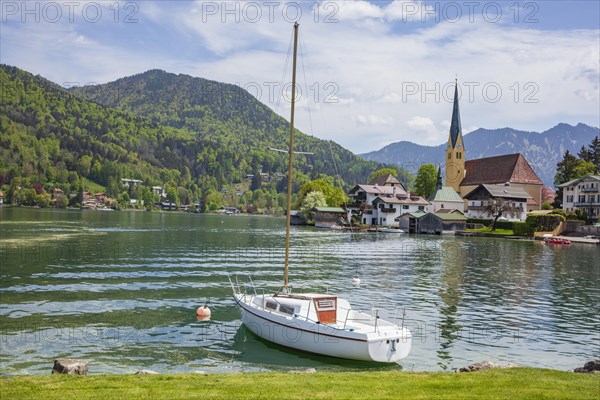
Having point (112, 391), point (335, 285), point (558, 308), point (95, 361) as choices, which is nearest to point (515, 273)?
point (558, 308)

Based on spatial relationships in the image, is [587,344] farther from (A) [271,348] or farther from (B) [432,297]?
(A) [271,348]

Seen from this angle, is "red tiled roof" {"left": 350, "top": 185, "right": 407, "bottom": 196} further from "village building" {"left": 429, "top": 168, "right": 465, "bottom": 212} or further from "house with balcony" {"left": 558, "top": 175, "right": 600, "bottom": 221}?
"house with balcony" {"left": 558, "top": 175, "right": 600, "bottom": 221}

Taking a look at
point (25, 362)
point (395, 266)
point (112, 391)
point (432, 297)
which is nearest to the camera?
point (112, 391)

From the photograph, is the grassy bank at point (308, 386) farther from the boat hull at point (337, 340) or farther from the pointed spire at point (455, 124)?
the pointed spire at point (455, 124)

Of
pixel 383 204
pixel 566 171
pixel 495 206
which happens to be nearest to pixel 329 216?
pixel 383 204

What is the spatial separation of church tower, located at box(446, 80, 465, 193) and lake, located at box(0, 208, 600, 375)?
122079 millimetres

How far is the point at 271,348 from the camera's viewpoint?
27922mm

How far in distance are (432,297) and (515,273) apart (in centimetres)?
2171

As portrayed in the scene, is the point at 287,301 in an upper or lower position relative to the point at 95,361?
upper

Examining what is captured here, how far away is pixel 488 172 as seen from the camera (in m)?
190

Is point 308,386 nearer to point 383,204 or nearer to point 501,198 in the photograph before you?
point 383,204

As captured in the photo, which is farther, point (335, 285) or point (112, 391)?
point (335, 285)

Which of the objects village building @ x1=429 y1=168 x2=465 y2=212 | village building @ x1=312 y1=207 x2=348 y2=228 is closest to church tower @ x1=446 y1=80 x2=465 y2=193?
village building @ x1=429 y1=168 x2=465 y2=212

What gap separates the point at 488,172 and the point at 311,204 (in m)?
67.2
